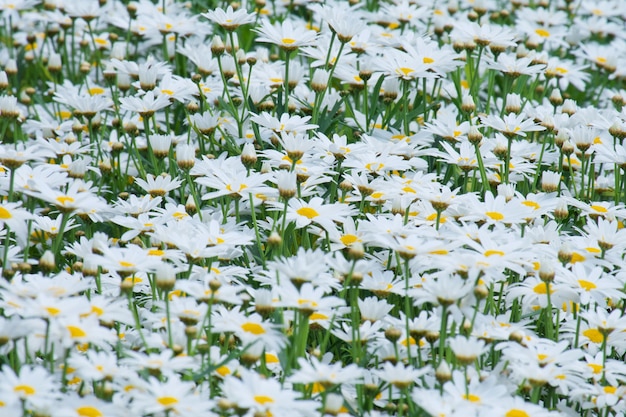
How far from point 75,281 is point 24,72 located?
3.50 meters

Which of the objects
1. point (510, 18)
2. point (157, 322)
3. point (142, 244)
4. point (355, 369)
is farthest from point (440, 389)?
point (510, 18)

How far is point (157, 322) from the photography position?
2713 millimetres

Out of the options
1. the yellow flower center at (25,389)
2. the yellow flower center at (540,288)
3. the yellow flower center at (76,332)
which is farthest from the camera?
the yellow flower center at (540,288)

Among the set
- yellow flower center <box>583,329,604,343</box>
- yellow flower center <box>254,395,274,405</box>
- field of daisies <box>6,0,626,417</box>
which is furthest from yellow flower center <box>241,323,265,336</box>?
yellow flower center <box>583,329,604,343</box>

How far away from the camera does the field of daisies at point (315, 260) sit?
93.7 inches

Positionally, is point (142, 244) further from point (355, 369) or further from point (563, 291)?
point (563, 291)

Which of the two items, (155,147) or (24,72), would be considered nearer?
(155,147)

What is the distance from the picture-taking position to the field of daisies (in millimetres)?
2381

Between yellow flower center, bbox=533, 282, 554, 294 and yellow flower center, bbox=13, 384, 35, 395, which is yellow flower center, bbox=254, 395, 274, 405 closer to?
yellow flower center, bbox=13, 384, 35, 395

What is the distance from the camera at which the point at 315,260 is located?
255cm

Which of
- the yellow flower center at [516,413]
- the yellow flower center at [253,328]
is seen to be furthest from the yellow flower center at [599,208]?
the yellow flower center at [253,328]

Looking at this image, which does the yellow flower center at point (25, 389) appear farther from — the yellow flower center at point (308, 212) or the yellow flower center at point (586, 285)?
Result: the yellow flower center at point (586, 285)

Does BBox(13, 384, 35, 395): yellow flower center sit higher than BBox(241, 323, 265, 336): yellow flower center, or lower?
higher

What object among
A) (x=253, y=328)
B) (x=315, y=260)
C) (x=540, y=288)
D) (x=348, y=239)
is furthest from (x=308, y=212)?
(x=540, y=288)
